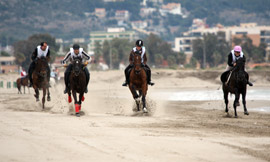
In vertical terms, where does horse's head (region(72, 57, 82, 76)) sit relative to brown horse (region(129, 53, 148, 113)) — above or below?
above

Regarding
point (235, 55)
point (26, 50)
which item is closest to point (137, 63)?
point (235, 55)

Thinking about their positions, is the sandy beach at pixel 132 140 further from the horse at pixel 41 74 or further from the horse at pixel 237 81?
the horse at pixel 41 74

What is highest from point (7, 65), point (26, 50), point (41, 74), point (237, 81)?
point (26, 50)

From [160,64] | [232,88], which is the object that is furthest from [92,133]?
[160,64]

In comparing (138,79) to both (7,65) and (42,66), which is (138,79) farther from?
(7,65)

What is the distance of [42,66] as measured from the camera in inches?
816

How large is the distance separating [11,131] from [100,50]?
130783 mm

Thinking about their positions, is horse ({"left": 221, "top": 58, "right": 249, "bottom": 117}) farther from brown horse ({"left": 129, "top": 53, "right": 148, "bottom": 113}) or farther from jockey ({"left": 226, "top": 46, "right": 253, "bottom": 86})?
brown horse ({"left": 129, "top": 53, "right": 148, "bottom": 113})

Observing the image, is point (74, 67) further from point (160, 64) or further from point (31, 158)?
point (160, 64)

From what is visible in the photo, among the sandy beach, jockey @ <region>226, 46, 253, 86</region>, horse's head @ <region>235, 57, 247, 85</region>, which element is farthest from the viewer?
jockey @ <region>226, 46, 253, 86</region>

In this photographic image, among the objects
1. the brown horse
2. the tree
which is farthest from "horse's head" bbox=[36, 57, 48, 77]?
the tree

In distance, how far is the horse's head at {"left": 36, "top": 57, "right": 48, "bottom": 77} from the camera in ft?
67.8

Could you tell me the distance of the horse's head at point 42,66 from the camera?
20.7 m

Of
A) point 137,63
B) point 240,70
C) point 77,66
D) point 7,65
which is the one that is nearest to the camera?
point 77,66
